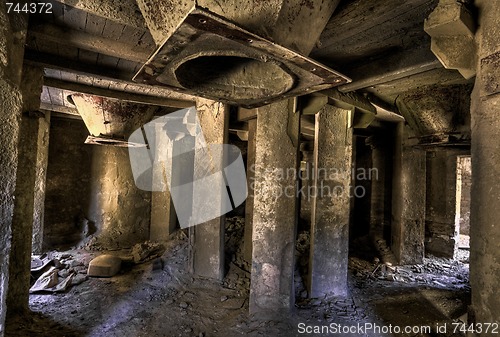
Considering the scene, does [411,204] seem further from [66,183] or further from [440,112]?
[66,183]

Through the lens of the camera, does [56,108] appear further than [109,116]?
Yes

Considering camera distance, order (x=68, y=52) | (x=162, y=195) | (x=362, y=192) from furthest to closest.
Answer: (x=362, y=192), (x=162, y=195), (x=68, y=52)

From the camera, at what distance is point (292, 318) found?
3.20 m

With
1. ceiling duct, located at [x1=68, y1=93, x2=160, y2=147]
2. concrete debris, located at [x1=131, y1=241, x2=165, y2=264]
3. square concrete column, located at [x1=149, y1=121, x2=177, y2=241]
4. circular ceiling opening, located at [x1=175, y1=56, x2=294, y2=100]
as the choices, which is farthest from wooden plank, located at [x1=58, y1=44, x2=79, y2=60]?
concrete debris, located at [x1=131, y1=241, x2=165, y2=264]

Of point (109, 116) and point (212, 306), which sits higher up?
point (109, 116)

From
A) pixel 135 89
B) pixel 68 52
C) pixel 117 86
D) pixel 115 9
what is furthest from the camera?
pixel 135 89

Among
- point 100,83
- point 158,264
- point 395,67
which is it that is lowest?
point 158,264

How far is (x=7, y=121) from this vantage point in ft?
5.75

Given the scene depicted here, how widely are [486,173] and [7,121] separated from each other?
2863mm

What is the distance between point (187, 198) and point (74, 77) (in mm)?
3184

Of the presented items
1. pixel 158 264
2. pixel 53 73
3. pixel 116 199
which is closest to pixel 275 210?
pixel 158 264

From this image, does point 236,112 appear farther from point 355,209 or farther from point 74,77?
point 355,209

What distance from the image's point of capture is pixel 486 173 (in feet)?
4.96

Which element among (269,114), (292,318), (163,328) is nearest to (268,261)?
(292,318)
